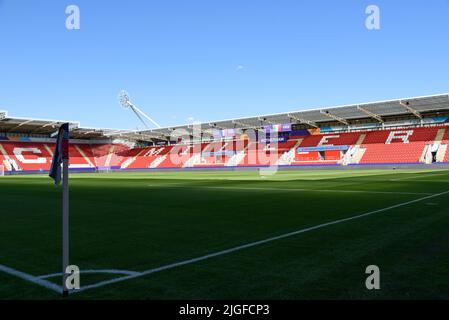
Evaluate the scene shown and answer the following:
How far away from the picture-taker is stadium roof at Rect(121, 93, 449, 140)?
192ft

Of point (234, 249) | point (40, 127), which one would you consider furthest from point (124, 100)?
point (234, 249)

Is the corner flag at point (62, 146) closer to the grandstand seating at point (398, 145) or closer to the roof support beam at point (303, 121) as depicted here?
the grandstand seating at point (398, 145)

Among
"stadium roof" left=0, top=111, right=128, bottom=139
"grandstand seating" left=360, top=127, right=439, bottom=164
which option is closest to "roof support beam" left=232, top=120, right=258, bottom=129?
"grandstand seating" left=360, top=127, right=439, bottom=164

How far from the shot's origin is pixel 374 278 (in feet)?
15.9

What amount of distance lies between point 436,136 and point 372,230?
202 ft

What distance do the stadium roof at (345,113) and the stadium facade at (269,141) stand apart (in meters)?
0.15

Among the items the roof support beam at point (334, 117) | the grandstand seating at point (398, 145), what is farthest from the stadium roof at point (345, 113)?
the grandstand seating at point (398, 145)

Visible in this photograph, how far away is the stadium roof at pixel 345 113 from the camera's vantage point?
2298 inches

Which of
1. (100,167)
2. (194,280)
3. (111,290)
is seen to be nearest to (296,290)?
(194,280)

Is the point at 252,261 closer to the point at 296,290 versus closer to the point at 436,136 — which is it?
the point at 296,290

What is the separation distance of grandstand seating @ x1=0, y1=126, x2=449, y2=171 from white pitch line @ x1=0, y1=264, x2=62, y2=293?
61.1 m

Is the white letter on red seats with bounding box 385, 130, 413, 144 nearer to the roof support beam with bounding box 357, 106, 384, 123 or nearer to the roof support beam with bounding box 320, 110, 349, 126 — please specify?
the roof support beam with bounding box 357, 106, 384, 123

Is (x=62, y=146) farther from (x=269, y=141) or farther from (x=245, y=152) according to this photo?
(x=269, y=141)

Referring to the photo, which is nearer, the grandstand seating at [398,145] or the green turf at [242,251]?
the green turf at [242,251]
